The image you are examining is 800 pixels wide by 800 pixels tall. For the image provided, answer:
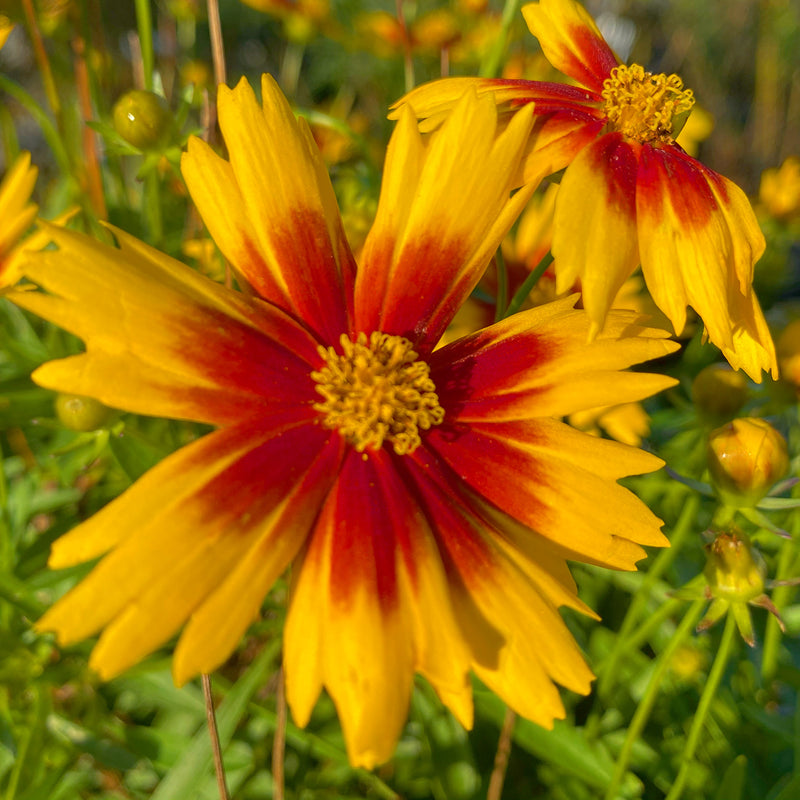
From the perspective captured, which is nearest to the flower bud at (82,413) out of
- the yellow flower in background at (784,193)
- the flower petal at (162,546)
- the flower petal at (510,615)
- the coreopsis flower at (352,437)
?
the coreopsis flower at (352,437)

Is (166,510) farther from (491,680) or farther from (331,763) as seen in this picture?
(331,763)

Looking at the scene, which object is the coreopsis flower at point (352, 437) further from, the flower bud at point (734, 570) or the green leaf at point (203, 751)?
the green leaf at point (203, 751)

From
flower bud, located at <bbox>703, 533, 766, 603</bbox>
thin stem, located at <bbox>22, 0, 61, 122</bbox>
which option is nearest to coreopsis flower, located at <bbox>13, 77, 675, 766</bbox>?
flower bud, located at <bbox>703, 533, 766, 603</bbox>

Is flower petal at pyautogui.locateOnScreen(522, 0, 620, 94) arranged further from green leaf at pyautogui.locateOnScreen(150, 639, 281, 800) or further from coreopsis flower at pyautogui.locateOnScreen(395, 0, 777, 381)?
green leaf at pyautogui.locateOnScreen(150, 639, 281, 800)

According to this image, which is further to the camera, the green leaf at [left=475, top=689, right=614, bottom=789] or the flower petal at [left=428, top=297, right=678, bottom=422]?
the green leaf at [left=475, top=689, right=614, bottom=789]

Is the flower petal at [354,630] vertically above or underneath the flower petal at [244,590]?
underneath
